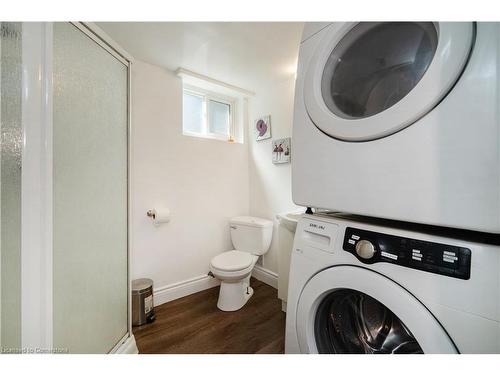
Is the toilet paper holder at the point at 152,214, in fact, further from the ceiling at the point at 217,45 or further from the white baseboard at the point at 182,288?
the ceiling at the point at 217,45

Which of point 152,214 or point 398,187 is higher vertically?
point 398,187

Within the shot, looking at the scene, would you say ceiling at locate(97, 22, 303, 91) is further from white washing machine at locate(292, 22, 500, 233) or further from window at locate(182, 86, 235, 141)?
white washing machine at locate(292, 22, 500, 233)

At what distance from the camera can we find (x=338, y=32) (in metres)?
0.68

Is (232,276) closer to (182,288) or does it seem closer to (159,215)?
(182,288)

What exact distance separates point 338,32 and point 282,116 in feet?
3.82

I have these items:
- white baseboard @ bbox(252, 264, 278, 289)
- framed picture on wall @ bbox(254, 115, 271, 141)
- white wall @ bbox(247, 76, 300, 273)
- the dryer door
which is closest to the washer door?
the dryer door

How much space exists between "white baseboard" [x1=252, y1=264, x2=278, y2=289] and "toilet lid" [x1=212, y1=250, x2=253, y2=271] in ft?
1.47

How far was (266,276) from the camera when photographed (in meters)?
1.95

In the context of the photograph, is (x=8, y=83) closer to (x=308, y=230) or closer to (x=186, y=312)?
(x=308, y=230)

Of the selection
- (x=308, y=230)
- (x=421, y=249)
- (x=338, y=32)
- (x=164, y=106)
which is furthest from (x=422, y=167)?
(x=164, y=106)

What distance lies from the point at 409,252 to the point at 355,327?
41 centimetres

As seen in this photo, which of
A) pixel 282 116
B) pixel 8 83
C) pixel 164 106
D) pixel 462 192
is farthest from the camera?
pixel 282 116

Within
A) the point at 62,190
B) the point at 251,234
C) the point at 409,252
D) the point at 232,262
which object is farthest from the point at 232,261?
the point at 409,252

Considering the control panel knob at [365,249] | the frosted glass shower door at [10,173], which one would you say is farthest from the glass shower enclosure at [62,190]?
the control panel knob at [365,249]
